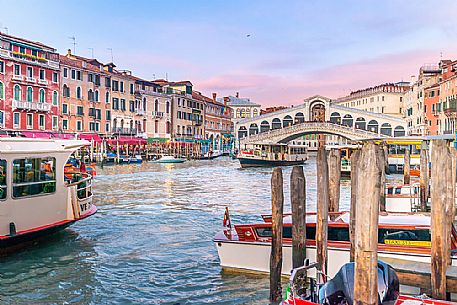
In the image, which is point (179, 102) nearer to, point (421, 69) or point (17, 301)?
point (421, 69)

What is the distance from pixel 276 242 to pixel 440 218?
78.3 inches

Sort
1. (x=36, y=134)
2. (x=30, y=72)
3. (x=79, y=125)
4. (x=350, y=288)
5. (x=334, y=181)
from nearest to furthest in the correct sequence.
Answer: (x=350, y=288) → (x=334, y=181) → (x=30, y=72) → (x=36, y=134) → (x=79, y=125)

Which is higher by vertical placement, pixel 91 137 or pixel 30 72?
pixel 30 72

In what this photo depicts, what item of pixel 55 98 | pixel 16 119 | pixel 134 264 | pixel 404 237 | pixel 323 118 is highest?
pixel 323 118

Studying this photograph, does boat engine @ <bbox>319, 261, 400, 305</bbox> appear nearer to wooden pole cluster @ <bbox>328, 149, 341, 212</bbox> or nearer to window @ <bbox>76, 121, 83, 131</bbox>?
wooden pole cluster @ <bbox>328, 149, 341, 212</bbox>

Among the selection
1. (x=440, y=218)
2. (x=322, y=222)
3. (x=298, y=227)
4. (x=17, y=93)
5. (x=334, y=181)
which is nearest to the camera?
(x=440, y=218)

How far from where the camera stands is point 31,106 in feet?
93.7

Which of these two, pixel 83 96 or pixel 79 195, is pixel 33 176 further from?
pixel 83 96

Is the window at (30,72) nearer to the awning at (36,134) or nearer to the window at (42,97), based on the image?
the window at (42,97)

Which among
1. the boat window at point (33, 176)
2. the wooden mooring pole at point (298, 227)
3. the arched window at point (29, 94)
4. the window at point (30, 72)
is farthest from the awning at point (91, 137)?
the wooden mooring pole at point (298, 227)

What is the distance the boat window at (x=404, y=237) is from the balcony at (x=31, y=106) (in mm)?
26115

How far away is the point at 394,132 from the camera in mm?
49156

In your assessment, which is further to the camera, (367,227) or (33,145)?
(33,145)

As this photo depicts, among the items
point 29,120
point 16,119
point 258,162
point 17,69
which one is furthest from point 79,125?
point 258,162
